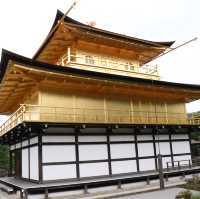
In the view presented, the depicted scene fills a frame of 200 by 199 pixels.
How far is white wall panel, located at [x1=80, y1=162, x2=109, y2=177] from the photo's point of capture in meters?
16.2

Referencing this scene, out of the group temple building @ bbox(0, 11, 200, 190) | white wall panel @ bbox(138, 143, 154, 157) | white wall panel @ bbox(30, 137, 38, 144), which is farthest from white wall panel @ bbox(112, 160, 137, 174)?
white wall panel @ bbox(30, 137, 38, 144)

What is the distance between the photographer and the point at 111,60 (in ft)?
72.0

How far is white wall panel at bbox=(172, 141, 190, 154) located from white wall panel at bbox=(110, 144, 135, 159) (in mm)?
4001

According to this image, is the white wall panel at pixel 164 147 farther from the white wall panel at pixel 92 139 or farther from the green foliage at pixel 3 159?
the green foliage at pixel 3 159

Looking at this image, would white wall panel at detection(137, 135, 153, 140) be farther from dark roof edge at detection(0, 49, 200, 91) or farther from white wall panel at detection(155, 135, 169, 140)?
dark roof edge at detection(0, 49, 200, 91)

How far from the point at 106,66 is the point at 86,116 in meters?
4.94

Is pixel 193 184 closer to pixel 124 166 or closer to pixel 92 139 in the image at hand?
pixel 124 166

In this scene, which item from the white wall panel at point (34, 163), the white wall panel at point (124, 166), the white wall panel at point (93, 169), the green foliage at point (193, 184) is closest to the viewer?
the green foliage at point (193, 184)

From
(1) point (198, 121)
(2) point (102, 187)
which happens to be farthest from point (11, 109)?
(1) point (198, 121)

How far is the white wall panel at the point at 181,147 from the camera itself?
20.6 meters

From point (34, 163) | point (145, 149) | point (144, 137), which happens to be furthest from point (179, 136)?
point (34, 163)

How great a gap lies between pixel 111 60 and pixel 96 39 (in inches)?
92.9

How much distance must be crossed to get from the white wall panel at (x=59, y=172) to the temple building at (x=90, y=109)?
53 mm

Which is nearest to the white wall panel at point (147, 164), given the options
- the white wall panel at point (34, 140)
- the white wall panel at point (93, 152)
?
the white wall panel at point (93, 152)
